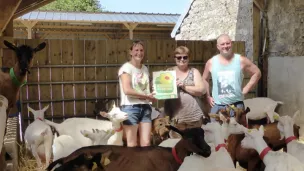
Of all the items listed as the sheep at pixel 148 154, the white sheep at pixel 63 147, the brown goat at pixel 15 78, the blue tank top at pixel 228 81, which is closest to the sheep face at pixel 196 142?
the sheep at pixel 148 154

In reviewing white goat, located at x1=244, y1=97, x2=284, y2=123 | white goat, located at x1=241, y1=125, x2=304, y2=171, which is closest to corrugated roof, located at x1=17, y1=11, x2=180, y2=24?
white goat, located at x1=244, y1=97, x2=284, y2=123

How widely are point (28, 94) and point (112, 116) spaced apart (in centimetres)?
301

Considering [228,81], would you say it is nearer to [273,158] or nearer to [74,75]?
[273,158]

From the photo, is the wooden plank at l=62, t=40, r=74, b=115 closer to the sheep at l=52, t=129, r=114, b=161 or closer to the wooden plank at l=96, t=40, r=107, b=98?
the wooden plank at l=96, t=40, r=107, b=98

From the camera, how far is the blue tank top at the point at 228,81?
5574 millimetres

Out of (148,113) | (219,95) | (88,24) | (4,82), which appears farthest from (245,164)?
→ (88,24)

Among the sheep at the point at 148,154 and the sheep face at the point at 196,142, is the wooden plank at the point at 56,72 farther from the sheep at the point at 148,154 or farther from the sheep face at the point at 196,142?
the sheep face at the point at 196,142

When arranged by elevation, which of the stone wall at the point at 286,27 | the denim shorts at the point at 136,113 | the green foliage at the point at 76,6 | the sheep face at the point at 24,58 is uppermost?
the green foliage at the point at 76,6

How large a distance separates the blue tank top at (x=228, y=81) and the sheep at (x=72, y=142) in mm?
1681

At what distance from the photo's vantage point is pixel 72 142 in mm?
5938

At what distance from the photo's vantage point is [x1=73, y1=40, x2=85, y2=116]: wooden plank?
8.73 meters

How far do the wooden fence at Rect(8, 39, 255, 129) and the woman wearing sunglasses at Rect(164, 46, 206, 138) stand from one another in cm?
345

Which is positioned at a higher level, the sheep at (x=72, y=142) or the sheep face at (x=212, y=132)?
the sheep face at (x=212, y=132)

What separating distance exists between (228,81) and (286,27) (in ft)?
14.2
